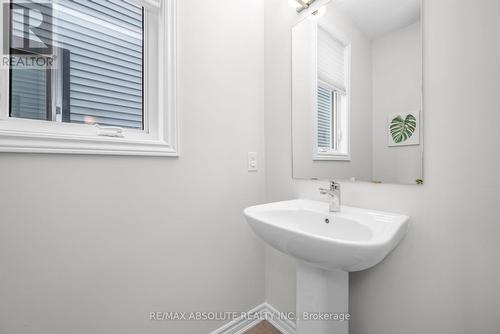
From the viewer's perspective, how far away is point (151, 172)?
1035 millimetres

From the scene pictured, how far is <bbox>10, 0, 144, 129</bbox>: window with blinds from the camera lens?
85cm

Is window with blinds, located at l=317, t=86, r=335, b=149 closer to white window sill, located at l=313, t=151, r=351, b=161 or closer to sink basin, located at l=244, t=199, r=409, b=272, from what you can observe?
white window sill, located at l=313, t=151, r=351, b=161

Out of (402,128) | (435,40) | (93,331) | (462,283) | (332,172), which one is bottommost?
(93,331)

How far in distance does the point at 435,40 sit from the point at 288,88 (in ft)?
2.33

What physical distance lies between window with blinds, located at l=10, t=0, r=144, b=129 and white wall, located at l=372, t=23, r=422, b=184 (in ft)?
3.85

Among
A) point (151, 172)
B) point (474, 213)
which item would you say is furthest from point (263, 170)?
point (474, 213)

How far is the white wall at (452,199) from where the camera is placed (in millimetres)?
698

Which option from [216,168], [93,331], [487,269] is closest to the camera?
A: [487,269]

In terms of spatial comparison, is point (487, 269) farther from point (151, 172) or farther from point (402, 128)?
point (151, 172)

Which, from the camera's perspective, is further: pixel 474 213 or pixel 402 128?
pixel 402 128

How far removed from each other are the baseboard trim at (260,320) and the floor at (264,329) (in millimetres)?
19

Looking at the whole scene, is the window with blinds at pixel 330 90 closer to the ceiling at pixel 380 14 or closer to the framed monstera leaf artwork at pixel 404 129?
the ceiling at pixel 380 14

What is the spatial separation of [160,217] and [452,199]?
122 centimetres

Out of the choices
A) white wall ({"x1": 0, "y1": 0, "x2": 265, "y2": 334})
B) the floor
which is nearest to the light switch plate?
white wall ({"x1": 0, "y1": 0, "x2": 265, "y2": 334})
